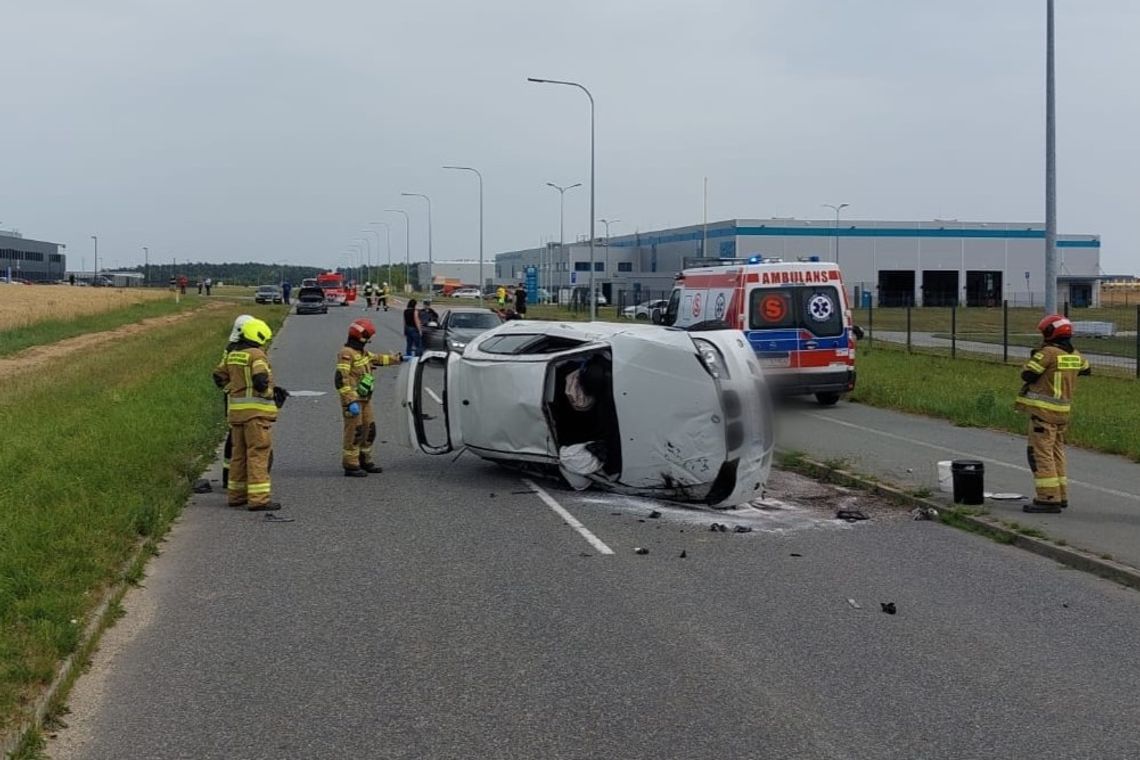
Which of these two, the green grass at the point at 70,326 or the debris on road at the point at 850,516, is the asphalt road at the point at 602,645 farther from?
the green grass at the point at 70,326

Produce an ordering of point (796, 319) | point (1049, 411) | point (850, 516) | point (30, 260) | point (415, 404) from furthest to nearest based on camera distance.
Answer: point (30, 260) < point (796, 319) < point (415, 404) < point (850, 516) < point (1049, 411)

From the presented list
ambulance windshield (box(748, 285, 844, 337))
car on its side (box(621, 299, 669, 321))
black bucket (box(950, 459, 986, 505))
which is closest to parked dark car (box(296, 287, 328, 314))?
car on its side (box(621, 299, 669, 321))

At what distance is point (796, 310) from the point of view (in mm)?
19500

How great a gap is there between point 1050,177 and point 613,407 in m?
10.8

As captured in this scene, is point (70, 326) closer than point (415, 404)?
No

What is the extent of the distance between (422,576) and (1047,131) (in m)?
14.9

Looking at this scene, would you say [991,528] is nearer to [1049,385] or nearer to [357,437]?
[1049,385]

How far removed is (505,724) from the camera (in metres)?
5.39

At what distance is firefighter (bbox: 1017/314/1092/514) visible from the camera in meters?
10.6

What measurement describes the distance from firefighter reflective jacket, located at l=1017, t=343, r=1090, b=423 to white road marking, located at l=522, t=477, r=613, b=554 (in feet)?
13.0

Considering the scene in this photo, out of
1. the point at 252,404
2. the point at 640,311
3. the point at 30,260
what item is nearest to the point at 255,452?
the point at 252,404

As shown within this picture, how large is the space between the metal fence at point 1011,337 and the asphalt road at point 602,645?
17.7 m

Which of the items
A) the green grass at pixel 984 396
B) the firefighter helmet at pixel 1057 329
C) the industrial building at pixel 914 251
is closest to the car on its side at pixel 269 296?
the industrial building at pixel 914 251

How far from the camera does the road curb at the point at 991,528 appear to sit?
8523mm
